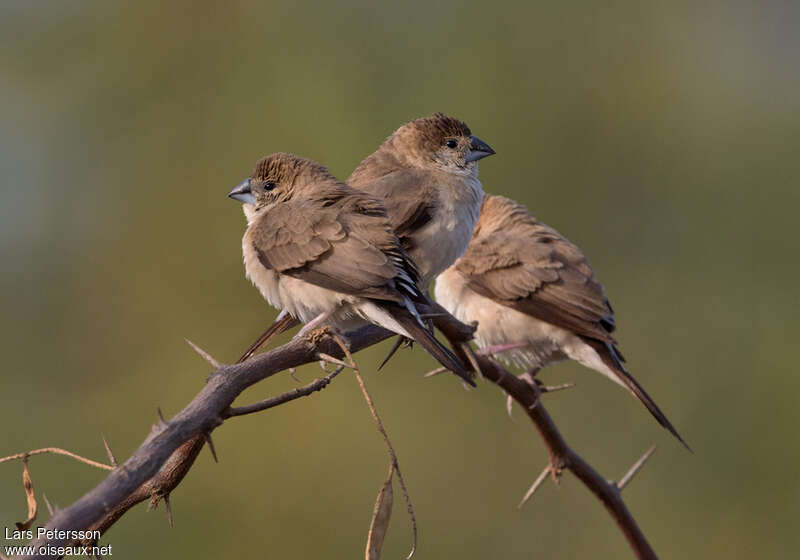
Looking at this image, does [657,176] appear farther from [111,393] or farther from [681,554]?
[111,393]

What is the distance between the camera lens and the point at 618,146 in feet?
35.0

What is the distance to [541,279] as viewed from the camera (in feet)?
19.6

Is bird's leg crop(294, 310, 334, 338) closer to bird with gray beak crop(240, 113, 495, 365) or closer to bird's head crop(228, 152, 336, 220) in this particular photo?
bird with gray beak crop(240, 113, 495, 365)

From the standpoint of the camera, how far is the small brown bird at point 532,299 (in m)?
5.79

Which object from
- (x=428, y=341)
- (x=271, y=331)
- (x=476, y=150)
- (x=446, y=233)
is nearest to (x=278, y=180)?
(x=446, y=233)

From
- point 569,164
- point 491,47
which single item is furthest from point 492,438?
point 491,47

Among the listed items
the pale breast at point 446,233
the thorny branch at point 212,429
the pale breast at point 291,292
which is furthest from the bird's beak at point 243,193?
the thorny branch at point 212,429

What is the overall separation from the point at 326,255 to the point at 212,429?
1561mm

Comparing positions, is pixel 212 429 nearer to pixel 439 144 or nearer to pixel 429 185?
pixel 429 185

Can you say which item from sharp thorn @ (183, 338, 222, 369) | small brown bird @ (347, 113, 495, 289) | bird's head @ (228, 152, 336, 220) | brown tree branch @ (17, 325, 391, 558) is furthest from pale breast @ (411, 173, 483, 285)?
sharp thorn @ (183, 338, 222, 369)

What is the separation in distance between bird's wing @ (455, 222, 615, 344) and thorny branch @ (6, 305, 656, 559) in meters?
2.14

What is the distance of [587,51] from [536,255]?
241 inches

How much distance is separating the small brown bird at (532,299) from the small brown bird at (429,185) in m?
0.96

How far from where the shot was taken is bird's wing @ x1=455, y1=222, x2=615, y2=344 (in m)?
5.80
